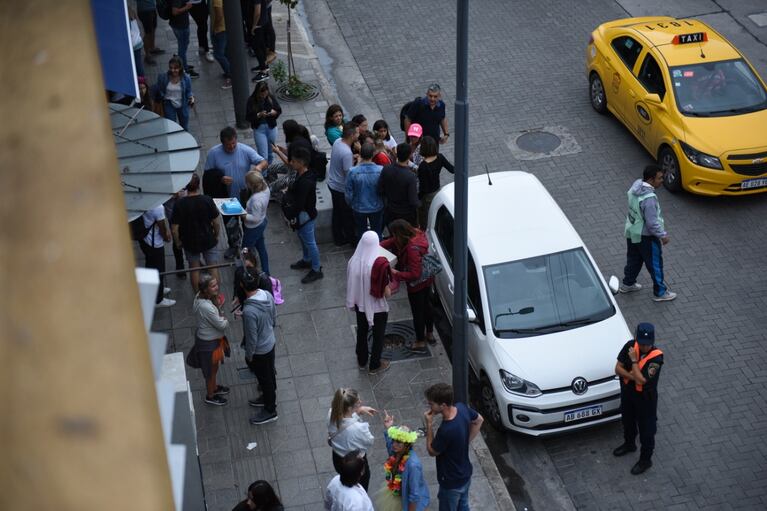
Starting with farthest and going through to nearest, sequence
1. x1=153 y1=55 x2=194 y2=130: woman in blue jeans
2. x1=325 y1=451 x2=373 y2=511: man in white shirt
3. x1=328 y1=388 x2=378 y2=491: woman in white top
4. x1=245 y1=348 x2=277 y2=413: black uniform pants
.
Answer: x1=153 y1=55 x2=194 y2=130: woman in blue jeans
x1=245 y1=348 x2=277 y2=413: black uniform pants
x1=328 y1=388 x2=378 y2=491: woman in white top
x1=325 y1=451 x2=373 y2=511: man in white shirt

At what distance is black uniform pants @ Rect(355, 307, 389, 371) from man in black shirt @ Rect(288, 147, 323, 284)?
178 cm

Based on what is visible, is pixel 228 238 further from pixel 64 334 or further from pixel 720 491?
pixel 64 334

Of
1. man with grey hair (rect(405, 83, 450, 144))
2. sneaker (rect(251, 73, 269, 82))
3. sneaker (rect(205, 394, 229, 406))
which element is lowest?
sneaker (rect(205, 394, 229, 406))

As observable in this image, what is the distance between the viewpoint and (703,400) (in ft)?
35.4

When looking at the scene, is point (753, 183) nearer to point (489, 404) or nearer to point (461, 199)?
point (489, 404)

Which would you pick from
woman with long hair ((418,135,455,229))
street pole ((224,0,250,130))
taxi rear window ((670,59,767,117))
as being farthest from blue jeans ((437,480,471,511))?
street pole ((224,0,250,130))

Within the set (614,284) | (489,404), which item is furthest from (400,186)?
(489,404)

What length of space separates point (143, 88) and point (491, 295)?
607cm

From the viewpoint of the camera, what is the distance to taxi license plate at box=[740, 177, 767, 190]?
13922 mm

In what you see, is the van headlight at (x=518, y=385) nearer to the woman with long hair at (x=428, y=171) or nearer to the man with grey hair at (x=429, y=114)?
the woman with long hair at (x=428, y=171)

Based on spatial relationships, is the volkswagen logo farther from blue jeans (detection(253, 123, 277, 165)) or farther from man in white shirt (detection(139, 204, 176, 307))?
blue jeans (detection(253, 123, 277, 165))

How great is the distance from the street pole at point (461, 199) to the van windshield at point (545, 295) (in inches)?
34.3

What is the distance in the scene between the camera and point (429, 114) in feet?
46.1

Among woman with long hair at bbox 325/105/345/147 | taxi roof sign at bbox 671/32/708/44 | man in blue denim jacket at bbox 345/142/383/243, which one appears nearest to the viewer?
man in blue denim jacket at bbox 345/142/383/243
